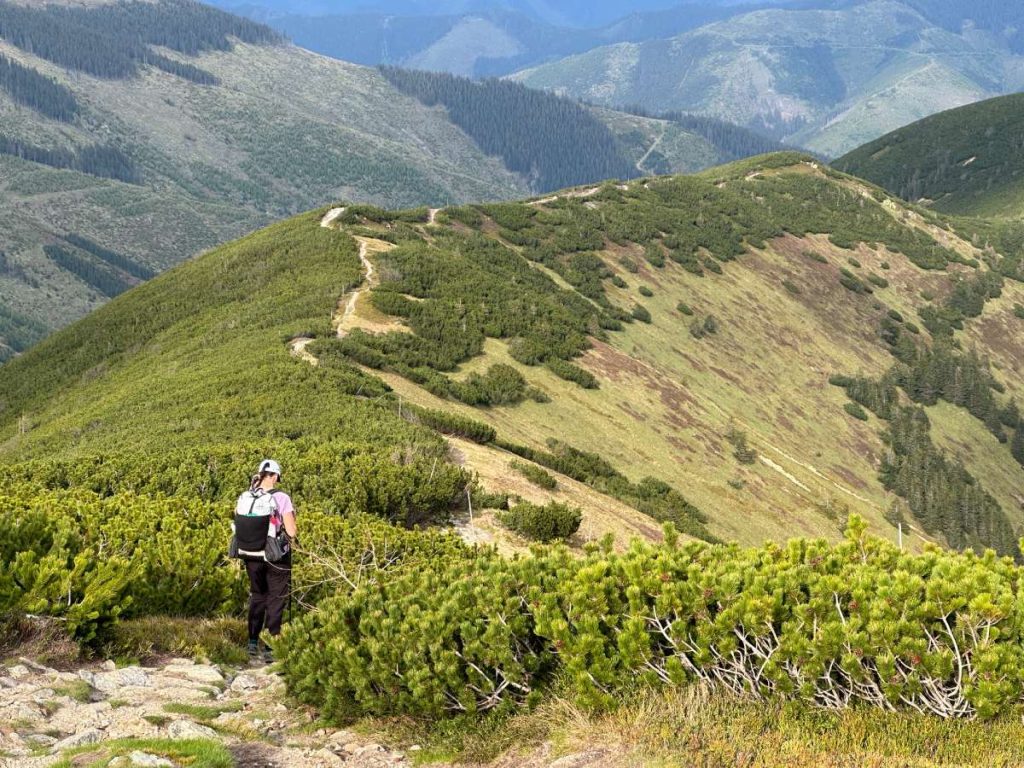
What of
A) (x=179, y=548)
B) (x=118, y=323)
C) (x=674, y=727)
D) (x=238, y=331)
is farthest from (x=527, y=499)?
(x=118, y=323)

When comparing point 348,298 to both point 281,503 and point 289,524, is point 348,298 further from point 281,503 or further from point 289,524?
point 289,524

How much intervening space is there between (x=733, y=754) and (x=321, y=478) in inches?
533

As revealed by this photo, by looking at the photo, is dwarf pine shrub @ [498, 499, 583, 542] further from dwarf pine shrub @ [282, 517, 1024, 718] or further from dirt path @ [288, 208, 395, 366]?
dirt path @ [288, 208, 395, 366]

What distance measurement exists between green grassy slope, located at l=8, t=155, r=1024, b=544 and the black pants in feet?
39.1

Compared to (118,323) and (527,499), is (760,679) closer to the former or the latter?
(527,499)

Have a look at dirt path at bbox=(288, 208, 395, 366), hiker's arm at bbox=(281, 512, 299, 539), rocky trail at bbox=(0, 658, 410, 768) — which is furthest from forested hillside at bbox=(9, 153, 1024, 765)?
rocky trail at bbox=(0, 658, 410, 768)

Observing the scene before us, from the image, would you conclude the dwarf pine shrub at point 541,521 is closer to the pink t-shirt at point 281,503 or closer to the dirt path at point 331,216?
the pink t-shirt at point 281,503

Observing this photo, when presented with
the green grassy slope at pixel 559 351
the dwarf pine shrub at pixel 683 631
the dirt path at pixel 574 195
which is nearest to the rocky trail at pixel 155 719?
the dwarf pine shrub at pixel 683 631

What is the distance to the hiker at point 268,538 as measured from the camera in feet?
37.0

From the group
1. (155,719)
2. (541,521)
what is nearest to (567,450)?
(541,521)

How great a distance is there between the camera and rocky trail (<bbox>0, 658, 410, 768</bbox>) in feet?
25.9

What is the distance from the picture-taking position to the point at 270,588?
38.1ft

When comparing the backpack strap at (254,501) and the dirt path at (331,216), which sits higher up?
the dirt path at (331,216)

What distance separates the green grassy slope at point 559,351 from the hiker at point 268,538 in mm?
12009
